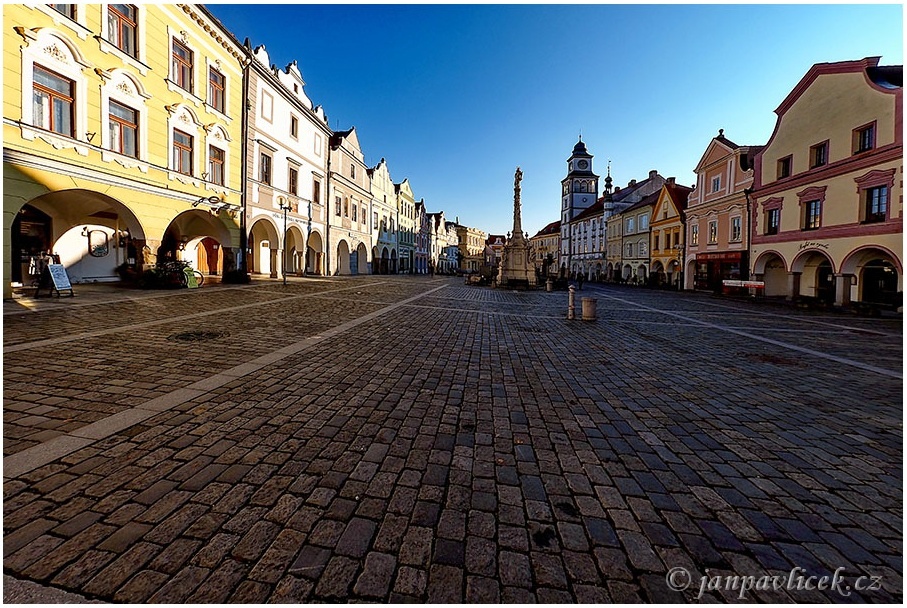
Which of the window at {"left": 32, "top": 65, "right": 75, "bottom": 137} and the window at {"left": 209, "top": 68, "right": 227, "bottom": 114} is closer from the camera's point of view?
the window at {"left": 32, "top": 65, "right": 75, "bottom": 137}

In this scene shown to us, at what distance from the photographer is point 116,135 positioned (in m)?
14.1

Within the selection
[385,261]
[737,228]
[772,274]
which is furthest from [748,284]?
[385,261]

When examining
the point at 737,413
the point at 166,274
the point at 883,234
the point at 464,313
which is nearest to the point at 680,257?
the point at 883,234

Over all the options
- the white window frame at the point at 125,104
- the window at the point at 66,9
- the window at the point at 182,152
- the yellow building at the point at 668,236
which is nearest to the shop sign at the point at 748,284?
the yellow building at the point at 668,236

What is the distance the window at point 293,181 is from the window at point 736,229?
1261 inches

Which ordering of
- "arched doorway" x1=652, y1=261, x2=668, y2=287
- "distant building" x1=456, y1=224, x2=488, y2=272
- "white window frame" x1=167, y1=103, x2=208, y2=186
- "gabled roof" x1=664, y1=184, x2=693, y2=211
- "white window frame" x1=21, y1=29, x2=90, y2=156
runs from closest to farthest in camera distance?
"white window frame" x1=21, y1=29, x2=90, y2=156 → "white window frame" x1=167, y1=103, x2=208, y2=186 → "gabled roof" x1=664, y1=184, x2=693, y2=211 → "arched doorway" x1=652, y1=261, x2=668, y2=287 → "distant building" x1=456, y1=224, x2=488, y2=272

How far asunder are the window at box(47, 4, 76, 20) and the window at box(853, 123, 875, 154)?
3279 cm

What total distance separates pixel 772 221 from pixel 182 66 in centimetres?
3395

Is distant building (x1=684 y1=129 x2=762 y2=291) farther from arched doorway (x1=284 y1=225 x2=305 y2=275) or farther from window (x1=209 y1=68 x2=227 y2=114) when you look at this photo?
window (x1=209 y1=68 x2=227 y2=114)

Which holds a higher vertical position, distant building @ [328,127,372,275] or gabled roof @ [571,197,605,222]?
gabled roof @ [571,197,605,222]

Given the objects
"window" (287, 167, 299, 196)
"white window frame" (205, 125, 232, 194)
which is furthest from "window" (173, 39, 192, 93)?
"window" (287, 167, 299, 196)

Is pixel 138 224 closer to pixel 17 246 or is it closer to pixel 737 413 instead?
pixel 17 246

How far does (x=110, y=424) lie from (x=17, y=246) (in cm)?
1662

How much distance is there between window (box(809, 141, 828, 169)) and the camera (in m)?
20.6
